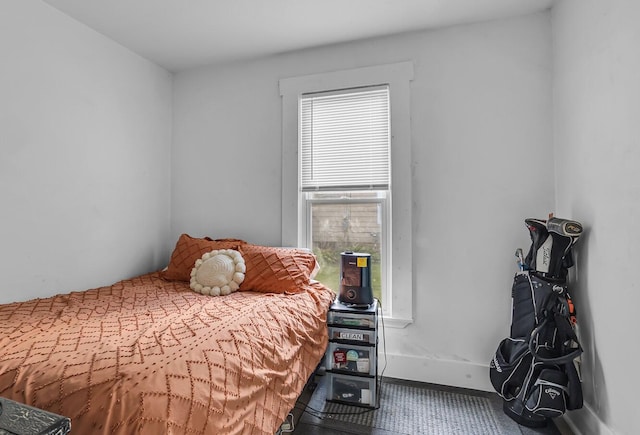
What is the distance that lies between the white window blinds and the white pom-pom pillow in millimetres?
831

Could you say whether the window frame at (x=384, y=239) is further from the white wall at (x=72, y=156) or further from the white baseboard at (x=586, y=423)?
the white wall at (x=72, y=156)

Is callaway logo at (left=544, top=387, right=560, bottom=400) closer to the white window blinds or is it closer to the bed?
the bed

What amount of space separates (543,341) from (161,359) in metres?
1.82

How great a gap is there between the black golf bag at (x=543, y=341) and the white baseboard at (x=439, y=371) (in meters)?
0.29

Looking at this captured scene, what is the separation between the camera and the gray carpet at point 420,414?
1.85 m

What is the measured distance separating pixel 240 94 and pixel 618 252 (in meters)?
2.81

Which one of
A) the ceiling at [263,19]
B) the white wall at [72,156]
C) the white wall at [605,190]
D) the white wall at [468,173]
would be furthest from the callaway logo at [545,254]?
the white wall at [72,156]

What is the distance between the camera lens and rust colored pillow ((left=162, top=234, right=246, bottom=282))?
2500mm

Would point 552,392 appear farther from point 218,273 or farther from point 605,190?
point 218,273

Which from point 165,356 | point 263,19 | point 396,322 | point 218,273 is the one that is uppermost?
point 263,19

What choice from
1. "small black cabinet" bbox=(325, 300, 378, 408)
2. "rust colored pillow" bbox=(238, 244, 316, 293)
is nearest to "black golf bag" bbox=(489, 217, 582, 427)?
"small black cabinet" bbox=(325, 300, 378, 408)

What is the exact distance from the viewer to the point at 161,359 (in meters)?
1.10

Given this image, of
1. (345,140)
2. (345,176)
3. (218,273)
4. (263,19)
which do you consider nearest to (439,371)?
(345,176)

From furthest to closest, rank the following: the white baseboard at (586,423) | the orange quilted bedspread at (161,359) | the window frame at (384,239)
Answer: the window frame at (384,239) < the white baseboard at (586,423) < the orange quilted bedspread at (161,359)
